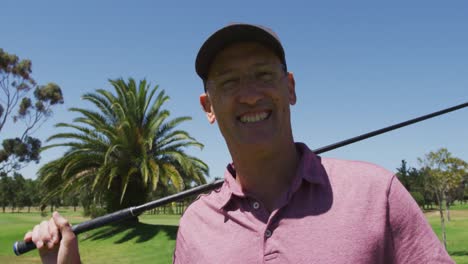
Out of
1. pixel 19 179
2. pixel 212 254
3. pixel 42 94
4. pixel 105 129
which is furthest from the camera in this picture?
pixel 19 179

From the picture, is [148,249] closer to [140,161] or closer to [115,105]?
[140,161]

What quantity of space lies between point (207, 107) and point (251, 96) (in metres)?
0.41

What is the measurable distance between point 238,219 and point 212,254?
17cm

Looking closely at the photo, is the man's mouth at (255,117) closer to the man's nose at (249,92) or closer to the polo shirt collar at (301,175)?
the man's nose at (249,92)

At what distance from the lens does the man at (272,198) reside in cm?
161

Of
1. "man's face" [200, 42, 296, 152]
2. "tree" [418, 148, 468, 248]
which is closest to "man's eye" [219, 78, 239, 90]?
"man's face" [200, 42, 296, 152]

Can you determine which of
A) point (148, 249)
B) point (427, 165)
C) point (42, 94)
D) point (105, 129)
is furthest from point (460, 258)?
point (42, 94)

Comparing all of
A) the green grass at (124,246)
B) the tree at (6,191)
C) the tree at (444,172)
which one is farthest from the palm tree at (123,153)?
the tree at (6,191)

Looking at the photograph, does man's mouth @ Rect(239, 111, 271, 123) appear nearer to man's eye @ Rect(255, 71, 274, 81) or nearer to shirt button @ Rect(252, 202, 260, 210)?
man's eye @ Rect(255, 71, 274, 81)

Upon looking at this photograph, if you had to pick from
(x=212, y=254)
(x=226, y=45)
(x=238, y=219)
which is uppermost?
(x=226, y=45)

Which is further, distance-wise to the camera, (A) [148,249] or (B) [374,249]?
(A) [148,249]

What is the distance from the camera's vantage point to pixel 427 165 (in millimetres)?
24828

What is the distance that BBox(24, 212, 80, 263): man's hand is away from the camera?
6.81 ft

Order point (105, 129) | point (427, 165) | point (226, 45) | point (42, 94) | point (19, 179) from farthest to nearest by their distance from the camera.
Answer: point (19, 179), point (42, 94), point (427, 165), point (105, 129), point (226, 45)
